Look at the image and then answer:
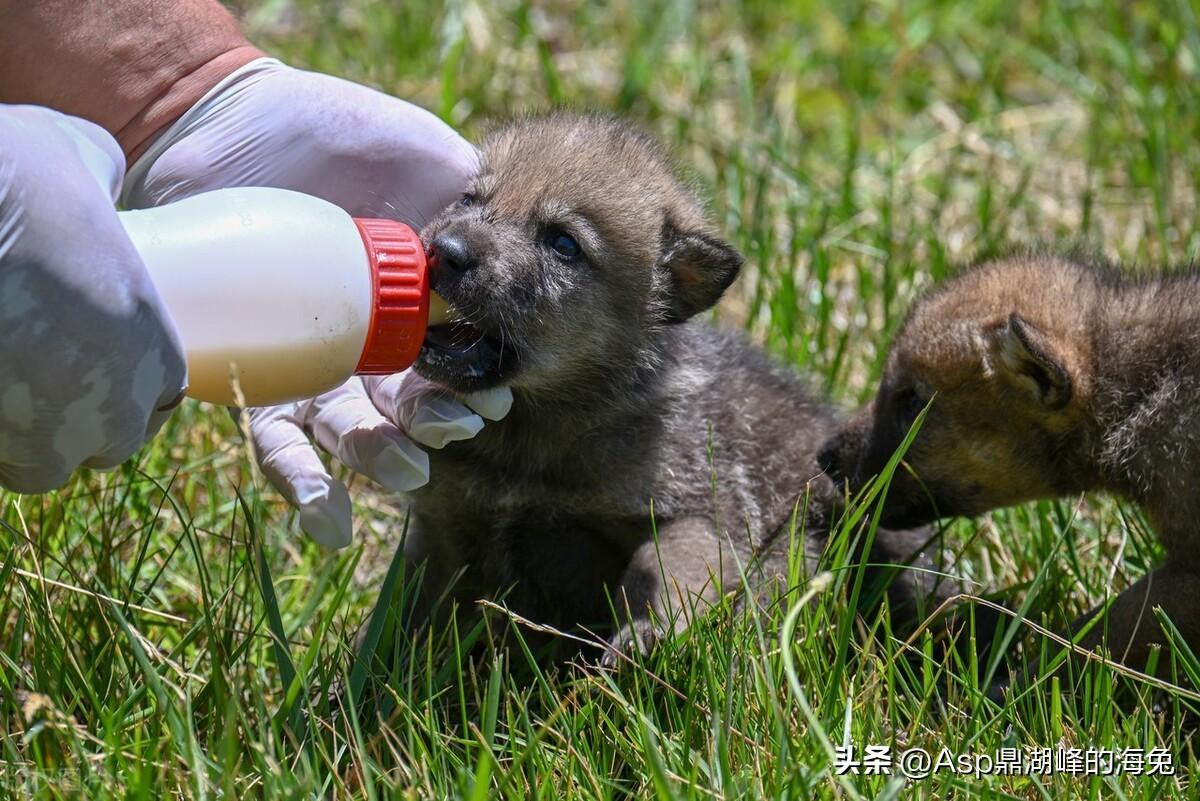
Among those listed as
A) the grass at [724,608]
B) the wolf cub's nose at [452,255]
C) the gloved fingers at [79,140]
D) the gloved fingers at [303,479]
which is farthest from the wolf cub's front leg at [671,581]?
the gloved fingers at [79,140]

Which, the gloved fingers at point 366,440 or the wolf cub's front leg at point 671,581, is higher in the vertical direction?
the gloved fingers at point 366,440

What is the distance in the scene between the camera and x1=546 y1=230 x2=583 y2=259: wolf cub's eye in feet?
10.9

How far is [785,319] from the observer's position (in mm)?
4703

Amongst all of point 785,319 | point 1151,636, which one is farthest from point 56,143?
point 785,319

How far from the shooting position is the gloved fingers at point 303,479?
9.87 ft

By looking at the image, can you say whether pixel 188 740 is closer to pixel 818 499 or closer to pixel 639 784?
pixel 639 784

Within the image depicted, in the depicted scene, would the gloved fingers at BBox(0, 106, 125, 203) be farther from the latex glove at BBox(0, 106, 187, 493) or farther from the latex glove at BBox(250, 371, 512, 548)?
the latex glove at BBox(250, 371, 512, 548)

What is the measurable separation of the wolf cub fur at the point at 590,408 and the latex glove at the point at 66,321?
828mm

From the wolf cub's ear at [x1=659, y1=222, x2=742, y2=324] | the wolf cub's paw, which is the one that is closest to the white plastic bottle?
the wolf cub's paw

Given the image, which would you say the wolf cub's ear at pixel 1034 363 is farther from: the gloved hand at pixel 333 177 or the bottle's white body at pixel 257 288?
the bottle's white body at pixel 257 288

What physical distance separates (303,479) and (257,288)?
1.90 ft

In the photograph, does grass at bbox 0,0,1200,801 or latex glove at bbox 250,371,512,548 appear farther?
latex glove at bbox 250,371,512,548

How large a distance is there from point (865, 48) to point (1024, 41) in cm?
75

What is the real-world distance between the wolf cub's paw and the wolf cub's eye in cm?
81
